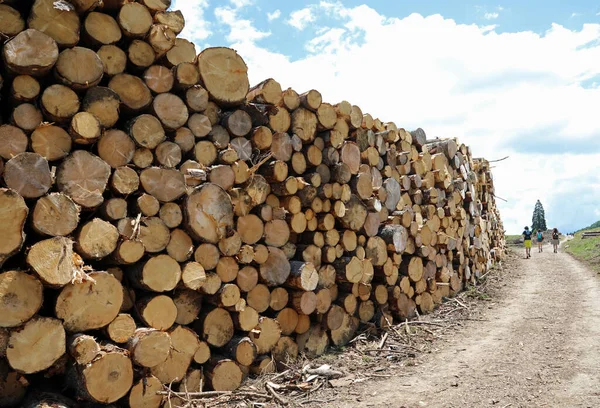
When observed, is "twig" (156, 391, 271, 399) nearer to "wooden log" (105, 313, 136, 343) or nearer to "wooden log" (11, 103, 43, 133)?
"wooden log" (105, 313, 136, 343)

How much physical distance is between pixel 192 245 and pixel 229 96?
162 cm

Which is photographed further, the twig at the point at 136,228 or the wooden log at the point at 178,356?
the wooden log at the point at 178,356

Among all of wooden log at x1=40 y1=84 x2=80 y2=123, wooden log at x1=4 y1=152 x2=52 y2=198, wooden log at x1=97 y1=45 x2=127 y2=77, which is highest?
wooden log at x1=97 y1=45 x2=127 y2=77

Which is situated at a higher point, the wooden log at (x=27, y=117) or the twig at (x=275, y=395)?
the wooden log at (x=27, y=117)

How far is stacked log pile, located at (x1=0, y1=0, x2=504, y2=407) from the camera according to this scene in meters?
3.31

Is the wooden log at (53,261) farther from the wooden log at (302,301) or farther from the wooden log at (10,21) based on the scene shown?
the wooden log at (302,301)

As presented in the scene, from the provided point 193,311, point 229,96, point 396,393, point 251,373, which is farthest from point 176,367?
point 229,96

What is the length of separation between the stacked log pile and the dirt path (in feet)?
3.94

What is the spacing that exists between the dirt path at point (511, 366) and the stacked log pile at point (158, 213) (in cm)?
120

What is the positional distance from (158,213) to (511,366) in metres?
4.04

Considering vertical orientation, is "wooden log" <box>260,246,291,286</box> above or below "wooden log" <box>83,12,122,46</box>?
below

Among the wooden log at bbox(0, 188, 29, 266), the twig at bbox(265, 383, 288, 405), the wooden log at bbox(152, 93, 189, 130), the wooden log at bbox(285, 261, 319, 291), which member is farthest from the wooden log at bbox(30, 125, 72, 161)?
the twig at bbox(265, 383, 288, 405)

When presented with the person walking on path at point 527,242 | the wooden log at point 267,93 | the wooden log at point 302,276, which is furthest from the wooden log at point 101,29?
the person walking on path at point 527,242

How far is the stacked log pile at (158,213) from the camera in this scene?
331 centimetres
